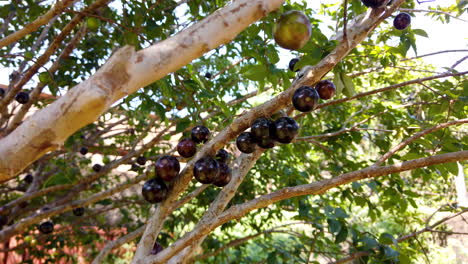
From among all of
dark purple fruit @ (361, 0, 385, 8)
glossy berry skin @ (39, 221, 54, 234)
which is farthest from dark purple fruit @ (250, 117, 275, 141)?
glossy berry skin @ (39, 221, 54, 234)

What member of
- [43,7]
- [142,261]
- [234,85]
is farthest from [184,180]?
[234,85]

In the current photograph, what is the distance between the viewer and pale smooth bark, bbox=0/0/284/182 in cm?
79

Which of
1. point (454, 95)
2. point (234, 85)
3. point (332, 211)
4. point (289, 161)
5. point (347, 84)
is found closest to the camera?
point (347, 84)

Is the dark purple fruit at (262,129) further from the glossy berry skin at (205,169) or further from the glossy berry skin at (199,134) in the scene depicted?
the glossy berry skin at (199,134)

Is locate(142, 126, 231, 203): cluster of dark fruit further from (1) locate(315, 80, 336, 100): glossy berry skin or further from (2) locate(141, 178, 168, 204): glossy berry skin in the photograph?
(1) locate(315, 80, 336, 100): glossy berry skin

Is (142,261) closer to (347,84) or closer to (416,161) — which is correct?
(416,161)

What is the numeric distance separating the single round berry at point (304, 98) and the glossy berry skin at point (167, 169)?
2.01 ft

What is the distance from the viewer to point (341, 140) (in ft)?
9.94

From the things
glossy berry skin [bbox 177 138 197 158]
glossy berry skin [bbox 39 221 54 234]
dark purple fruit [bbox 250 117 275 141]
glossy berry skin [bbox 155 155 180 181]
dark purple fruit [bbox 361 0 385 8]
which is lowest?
glossy berry skin [bbox 39 221 54 234]

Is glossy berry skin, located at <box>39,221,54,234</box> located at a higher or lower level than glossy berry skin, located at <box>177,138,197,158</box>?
Result: lower

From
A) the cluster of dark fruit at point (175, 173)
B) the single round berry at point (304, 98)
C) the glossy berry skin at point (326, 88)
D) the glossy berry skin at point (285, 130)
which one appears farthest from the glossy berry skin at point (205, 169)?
the glossy berry skin at point (326, 88)

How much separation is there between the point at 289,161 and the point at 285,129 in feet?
8.28

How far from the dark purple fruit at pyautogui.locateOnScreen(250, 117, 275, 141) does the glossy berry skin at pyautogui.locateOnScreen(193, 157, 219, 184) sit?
0.71 feet

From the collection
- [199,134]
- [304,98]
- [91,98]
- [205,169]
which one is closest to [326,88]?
[304,98]
